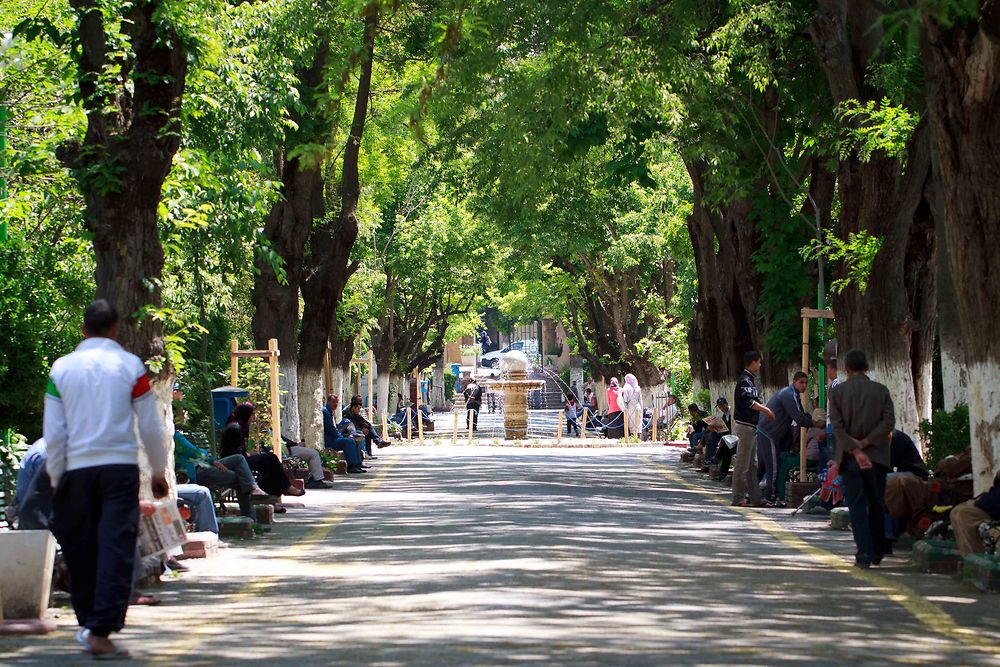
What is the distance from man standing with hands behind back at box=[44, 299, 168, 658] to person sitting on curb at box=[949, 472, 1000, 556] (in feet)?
20.6

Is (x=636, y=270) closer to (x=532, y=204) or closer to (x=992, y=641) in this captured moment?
(x=532, y=204)

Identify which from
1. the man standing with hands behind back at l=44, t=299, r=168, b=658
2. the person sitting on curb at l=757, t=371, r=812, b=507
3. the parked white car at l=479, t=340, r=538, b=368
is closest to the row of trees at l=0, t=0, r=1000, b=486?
the person sitting on curb at l=757, t=371, r=812, b=507

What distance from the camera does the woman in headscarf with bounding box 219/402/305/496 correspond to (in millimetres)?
18406

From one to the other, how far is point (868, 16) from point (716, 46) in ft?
13.1

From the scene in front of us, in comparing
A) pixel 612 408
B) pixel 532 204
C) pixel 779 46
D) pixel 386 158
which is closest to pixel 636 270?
pixel 612 408

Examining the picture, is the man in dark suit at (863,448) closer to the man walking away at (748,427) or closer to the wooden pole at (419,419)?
the man walking away at (748,427)

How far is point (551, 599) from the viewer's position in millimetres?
10609

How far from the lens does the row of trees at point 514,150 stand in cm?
1437

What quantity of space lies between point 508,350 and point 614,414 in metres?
61.1

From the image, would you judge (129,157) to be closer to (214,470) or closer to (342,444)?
(214,470)

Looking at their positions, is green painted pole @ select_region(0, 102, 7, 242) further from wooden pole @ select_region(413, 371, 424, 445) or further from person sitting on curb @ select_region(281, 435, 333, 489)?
wooden pole @ select_region(413, 371, 424, 445)

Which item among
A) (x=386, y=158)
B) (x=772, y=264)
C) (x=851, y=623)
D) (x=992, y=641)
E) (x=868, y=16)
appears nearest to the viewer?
(x=992, y=641)

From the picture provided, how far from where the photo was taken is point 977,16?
496 inches

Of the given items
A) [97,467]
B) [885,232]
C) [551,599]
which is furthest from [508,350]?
[97,467]
